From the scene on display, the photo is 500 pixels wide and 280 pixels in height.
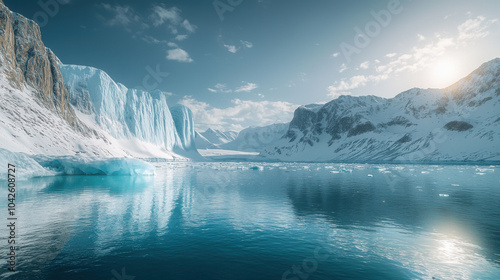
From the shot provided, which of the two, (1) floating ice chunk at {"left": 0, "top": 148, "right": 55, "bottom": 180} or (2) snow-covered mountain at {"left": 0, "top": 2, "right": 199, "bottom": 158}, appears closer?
(1) floating ice chunk at {"left": 0, "top": 148, "right": 55, "bottom": 180}

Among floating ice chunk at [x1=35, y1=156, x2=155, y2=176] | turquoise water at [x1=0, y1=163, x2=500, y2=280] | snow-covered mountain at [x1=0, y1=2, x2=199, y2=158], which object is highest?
snow-covered mountain at [x1=0, y1=2, x2=199, y2=158]

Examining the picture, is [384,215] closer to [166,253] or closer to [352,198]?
[352,198]

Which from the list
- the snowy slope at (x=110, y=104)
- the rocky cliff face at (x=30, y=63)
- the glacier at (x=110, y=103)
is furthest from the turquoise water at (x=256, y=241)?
the glacier at (x=110, y=103)

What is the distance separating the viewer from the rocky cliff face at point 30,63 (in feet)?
259

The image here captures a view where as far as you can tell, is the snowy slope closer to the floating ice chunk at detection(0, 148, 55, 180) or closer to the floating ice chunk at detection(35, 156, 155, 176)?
the floating ice chunk at detection(35, 156, 155, 176)

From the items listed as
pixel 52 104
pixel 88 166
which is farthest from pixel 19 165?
pixel 52 104

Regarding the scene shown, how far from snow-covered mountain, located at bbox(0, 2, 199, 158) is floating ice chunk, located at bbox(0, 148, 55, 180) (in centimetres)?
1048

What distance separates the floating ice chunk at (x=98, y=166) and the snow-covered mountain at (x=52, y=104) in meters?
8.16

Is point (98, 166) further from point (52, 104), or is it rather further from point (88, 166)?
point (52, 104)

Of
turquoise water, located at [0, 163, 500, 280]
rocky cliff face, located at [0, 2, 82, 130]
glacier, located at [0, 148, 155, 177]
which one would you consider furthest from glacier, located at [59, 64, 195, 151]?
turquoise water, located at [0, 163, 500, 280]

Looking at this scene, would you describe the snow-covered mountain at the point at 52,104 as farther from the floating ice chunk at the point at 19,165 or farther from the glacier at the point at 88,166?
the floating ice chunk at the point at 19,165

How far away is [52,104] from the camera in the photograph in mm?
92000

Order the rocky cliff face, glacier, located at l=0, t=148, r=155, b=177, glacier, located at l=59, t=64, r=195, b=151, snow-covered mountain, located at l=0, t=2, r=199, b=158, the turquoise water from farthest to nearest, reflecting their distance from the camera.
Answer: glacier, located at l=59, t=64, r=195, b=151
the rocky cliff face
snow-covered mountain, located at l=0, t=2, r=199, b=158
glacier, located at l=0, t=148, r=155, b=177
the turquoise water

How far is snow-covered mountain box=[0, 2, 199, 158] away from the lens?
217 ft
